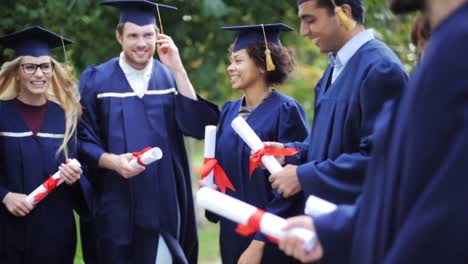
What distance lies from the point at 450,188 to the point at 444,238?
0.13m

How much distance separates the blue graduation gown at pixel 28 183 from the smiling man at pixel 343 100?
1644mm

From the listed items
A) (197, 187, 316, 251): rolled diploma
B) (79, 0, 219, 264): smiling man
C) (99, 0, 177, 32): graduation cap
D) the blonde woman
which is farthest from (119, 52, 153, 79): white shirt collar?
(197, 187, 316, 251): rolled diploma

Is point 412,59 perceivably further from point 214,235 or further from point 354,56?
point 214,235

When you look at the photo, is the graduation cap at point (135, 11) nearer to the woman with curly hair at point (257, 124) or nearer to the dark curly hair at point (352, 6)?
the woman with curly hair at point (257, 124)

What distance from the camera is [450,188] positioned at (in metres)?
1.96

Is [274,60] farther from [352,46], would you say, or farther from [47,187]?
[47,187]

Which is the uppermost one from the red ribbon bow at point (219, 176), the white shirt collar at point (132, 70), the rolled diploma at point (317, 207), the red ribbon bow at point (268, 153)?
the white shirt collar at point (132, 70)

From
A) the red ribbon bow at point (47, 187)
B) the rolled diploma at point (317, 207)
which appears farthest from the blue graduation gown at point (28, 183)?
the rolled diploma at point (317, 207)

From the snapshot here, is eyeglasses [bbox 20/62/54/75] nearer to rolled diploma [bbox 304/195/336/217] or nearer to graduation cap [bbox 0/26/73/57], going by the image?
graduation cap [bbox 0/26/73/57]

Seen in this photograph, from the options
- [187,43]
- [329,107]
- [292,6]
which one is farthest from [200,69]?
[329,107]

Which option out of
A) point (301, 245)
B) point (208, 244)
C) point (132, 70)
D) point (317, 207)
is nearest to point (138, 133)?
point (132, 70)

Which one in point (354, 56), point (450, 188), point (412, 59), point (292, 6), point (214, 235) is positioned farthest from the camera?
point (214, 235)

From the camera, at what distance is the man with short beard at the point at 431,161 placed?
1.96m

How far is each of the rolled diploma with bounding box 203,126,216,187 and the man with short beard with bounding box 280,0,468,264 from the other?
257 cm
